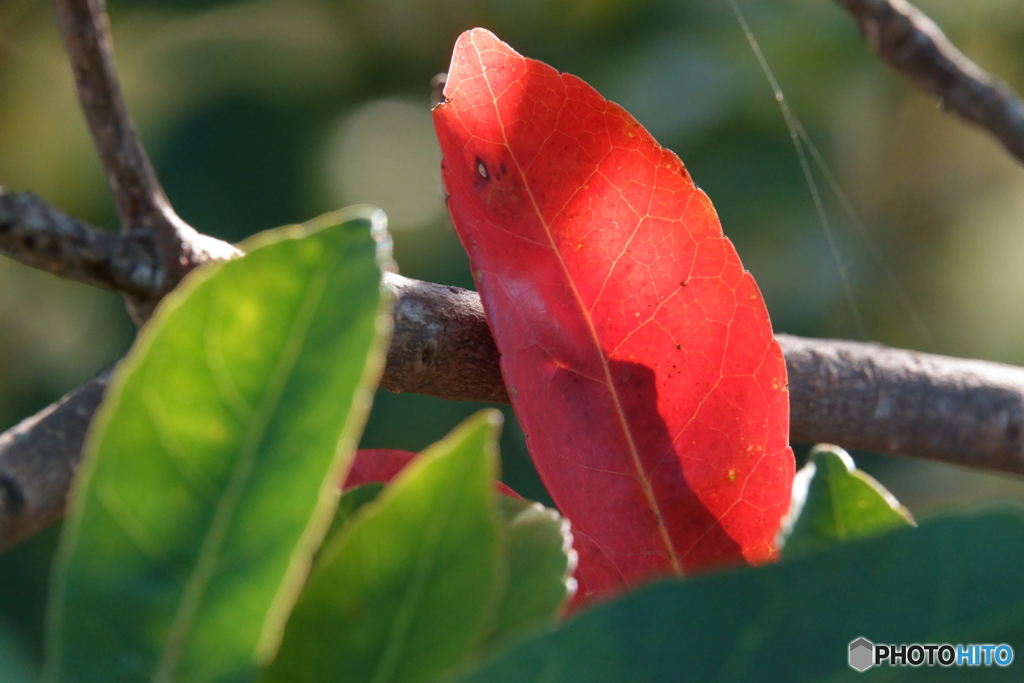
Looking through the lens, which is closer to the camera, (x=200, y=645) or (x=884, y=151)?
(x=200, y=645)

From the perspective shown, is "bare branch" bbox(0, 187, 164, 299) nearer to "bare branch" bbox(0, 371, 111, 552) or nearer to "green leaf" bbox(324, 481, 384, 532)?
"bare branch" bbox(0, 371, 111, 552)

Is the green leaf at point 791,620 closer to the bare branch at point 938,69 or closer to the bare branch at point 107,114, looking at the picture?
the bare branch at point 107,114

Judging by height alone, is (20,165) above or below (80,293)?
above

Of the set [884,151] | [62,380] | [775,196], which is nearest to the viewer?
[62,380]

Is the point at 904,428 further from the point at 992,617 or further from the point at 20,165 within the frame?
the point at 20,165

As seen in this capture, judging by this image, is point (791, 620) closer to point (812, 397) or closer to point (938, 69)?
point (812, 397)

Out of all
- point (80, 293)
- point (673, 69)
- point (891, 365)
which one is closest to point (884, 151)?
point (673, 69)

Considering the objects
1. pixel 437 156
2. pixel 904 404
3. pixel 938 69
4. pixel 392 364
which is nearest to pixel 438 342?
pixel 392 364

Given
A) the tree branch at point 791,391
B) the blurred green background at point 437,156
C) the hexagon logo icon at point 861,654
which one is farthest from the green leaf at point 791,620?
the blurred green background at point 437,156
